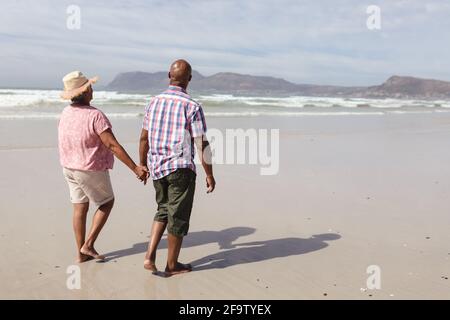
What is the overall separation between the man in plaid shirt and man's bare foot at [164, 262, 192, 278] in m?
0.18

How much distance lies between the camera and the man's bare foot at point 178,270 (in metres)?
3.71

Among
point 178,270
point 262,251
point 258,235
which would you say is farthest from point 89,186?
point 258,235

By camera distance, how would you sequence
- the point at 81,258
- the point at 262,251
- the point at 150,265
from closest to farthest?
the point at 150,265
the point at 81,258
the point at 262,251

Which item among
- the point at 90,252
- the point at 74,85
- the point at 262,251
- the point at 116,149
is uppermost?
the point at 74,85

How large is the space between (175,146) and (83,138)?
74cm

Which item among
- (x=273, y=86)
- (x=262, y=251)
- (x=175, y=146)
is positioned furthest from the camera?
(x=273, y=86)

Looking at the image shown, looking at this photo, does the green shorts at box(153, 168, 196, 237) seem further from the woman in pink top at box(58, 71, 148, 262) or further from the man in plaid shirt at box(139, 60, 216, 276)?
the woman in pink top at box(58, 71, 148, 262)

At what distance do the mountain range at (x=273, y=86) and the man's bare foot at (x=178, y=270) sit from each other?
7973cm

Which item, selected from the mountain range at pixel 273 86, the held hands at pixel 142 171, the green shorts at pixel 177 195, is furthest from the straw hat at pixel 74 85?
the mountain range at pixel 273 86

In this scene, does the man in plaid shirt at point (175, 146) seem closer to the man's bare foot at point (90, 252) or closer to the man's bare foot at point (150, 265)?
the man's bare foot at point (150, 265)

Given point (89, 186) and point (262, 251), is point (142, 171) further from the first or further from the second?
point (262, 251)

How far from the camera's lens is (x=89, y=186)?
3.74 meters
